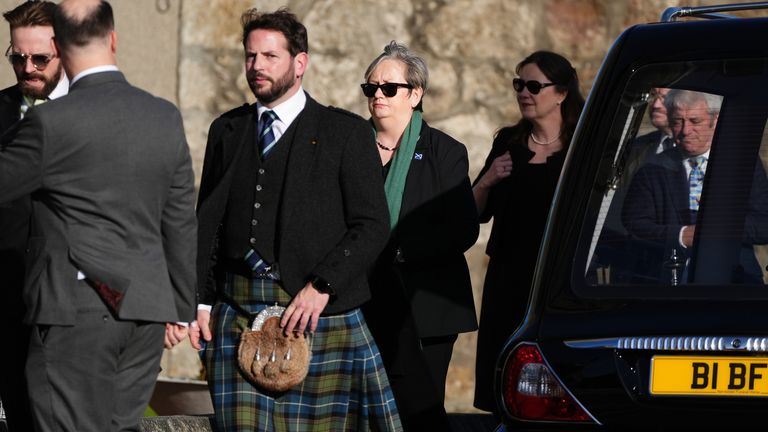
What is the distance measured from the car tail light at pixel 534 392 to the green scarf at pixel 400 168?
208 cm

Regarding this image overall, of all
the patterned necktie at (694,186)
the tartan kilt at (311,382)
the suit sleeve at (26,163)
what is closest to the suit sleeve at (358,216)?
the tartan kilt at (311,382)

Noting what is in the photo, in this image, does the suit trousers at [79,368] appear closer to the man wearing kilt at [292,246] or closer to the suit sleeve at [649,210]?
the man wearing kilt at [292,246]

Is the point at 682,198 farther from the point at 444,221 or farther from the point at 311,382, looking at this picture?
the point at 444,221

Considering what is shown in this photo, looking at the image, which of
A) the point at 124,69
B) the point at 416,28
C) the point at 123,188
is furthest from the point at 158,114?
the point at 416,28

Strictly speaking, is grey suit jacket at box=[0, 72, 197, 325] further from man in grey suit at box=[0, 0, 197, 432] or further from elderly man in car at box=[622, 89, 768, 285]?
elderly man in car at box=[622, 89, 768, 285]

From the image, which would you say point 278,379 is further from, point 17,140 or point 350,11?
point 350,11

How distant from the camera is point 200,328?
20.5ft

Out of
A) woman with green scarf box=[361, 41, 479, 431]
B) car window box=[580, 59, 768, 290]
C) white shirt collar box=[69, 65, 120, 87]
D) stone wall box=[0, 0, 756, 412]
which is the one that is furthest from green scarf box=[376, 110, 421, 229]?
stone wall box=[0, 0, 756, 412]

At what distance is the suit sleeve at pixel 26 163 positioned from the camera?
509 centimetres

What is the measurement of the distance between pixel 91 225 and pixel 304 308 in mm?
1061

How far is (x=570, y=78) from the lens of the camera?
7.76 m

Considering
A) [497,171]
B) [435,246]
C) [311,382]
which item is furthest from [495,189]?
[311,382]

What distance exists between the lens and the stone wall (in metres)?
9.64

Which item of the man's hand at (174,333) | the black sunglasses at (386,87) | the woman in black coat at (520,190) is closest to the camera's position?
the man's hand at (174,333)
